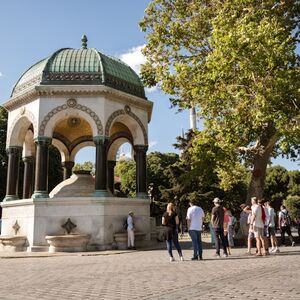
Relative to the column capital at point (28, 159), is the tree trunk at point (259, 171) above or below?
below

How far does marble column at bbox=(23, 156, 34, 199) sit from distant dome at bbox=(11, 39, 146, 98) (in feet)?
10.9

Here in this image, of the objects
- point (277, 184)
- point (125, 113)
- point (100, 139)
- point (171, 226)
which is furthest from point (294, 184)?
point (171, 226)

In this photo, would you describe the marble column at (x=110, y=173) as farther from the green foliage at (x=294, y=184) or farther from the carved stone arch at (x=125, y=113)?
the green foliage at (x=294, y=184)

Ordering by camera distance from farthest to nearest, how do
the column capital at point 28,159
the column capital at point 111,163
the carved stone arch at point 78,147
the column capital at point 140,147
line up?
the carved stone arch at point 78,147, the column capital at point 111,163, the column capital at point 28,159, the column capital at point 140,147

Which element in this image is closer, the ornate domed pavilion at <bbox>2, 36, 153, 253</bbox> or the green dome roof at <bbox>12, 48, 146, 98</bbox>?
the ornate domed pavilion at <bbox>2, 36, 153, 253</bbox>

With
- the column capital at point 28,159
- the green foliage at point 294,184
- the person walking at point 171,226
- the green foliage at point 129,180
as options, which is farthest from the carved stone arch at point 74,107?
the green foliage at point 294,184

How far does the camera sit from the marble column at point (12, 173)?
59.0 feet

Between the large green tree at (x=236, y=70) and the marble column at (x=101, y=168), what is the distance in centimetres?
399

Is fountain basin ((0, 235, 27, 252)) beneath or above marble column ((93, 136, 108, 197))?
beneath

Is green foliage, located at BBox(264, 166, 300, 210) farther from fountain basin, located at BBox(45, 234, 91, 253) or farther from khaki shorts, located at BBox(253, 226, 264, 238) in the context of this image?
khaki shorts, located at BBox(253, 226, 264, 238)

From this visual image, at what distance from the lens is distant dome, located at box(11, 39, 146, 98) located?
17.0 m

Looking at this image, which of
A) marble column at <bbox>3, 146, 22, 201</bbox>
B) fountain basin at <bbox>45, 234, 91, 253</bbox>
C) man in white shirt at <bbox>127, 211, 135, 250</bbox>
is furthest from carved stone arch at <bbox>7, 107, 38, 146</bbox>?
man in white shirt at <bbox>127, 211, 135, 250</bbox>

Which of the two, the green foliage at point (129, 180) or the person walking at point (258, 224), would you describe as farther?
the green foliage at point (129, 180)

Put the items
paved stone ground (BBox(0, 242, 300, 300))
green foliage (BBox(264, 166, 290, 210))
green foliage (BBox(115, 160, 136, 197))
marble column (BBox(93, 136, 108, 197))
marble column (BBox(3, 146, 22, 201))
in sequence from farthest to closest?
green foliage (BBox(264, 166, 290, 210))
green foliage (BBox(115, 160, 136, 197))
marble column (BBox(3, 146, 22, 201))
marble column (BBox(93, 136, 108, 197))
paved stone ground (BBox(0, 242, 300, 300))
